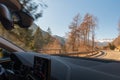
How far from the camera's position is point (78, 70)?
971mm

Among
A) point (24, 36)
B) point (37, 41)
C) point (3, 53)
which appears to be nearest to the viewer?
point (3, 53)

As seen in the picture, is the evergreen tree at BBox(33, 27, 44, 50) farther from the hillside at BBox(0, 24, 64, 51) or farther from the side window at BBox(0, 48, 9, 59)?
the side window at BBox(0, 48, 9, 59)

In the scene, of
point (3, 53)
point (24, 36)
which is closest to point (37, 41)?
point (24, 36)

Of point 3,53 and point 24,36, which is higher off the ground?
point 24,36

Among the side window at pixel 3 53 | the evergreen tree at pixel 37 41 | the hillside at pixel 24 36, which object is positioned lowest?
the side window at pixel 3 53

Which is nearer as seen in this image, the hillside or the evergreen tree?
the hillside

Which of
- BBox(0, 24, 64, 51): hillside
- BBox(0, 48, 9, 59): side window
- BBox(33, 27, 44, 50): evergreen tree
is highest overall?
BBox(33, 27, 44, 50): evergreen tree

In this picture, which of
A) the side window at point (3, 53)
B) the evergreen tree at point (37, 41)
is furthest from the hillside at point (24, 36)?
the side window at point (3, 53)


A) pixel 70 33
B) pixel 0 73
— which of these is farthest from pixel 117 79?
pixel 70 33

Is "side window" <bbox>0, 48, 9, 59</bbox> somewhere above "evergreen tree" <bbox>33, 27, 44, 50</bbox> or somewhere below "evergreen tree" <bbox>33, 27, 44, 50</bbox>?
below

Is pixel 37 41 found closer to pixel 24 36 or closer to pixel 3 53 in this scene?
pixel 24 36

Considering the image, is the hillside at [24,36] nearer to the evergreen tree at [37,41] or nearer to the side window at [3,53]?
the evergreen tree at [37,41]

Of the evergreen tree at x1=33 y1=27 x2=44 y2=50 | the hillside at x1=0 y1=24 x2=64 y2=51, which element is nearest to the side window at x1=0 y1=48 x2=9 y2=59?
the hillside at x1=0 y1=24 x2=64 y2=51

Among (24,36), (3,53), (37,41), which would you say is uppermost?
(37,41)
